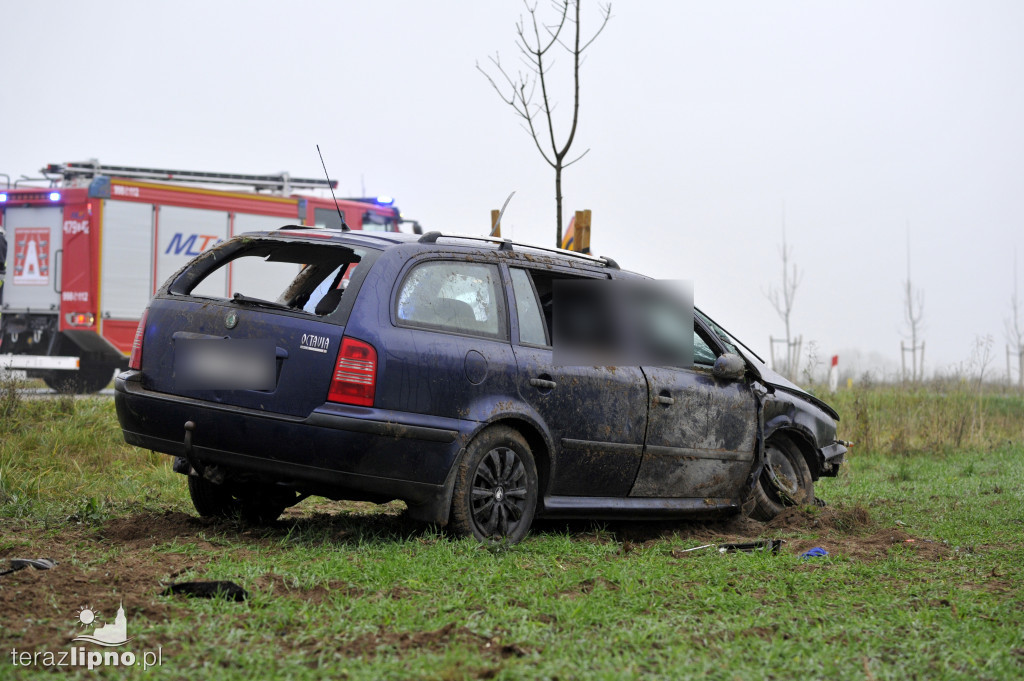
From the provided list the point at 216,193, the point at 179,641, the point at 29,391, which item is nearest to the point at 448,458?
the point at 179,641

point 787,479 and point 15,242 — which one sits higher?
A: point 15,242

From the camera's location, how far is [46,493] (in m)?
6.43

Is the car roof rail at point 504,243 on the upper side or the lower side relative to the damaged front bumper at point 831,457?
upper

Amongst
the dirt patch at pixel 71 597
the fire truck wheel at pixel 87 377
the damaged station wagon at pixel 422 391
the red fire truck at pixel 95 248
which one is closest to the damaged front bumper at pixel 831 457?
the damaged station wagon at pixel 422 391

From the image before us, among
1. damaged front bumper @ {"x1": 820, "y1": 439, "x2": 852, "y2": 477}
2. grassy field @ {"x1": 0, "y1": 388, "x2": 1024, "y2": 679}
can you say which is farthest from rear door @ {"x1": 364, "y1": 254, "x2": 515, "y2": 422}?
damaged front bumper @ {"x1": 820, "y1": 439, "x2": 852, "y2": 477}

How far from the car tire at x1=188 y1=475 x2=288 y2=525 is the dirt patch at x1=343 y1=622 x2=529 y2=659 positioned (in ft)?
8.14

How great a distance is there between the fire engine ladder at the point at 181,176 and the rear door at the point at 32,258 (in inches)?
30.3

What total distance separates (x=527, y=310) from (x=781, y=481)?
8.90ft

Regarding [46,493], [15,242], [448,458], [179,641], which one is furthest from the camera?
[15,242]

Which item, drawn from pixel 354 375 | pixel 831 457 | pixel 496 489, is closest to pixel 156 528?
pixel 354 375

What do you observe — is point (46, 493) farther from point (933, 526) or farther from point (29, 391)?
point (933, 526)

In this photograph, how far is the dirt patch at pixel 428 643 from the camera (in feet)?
10.3

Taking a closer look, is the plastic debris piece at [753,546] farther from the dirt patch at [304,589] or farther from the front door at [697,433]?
the dirt patch at [304,589]

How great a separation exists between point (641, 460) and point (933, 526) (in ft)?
7.56
